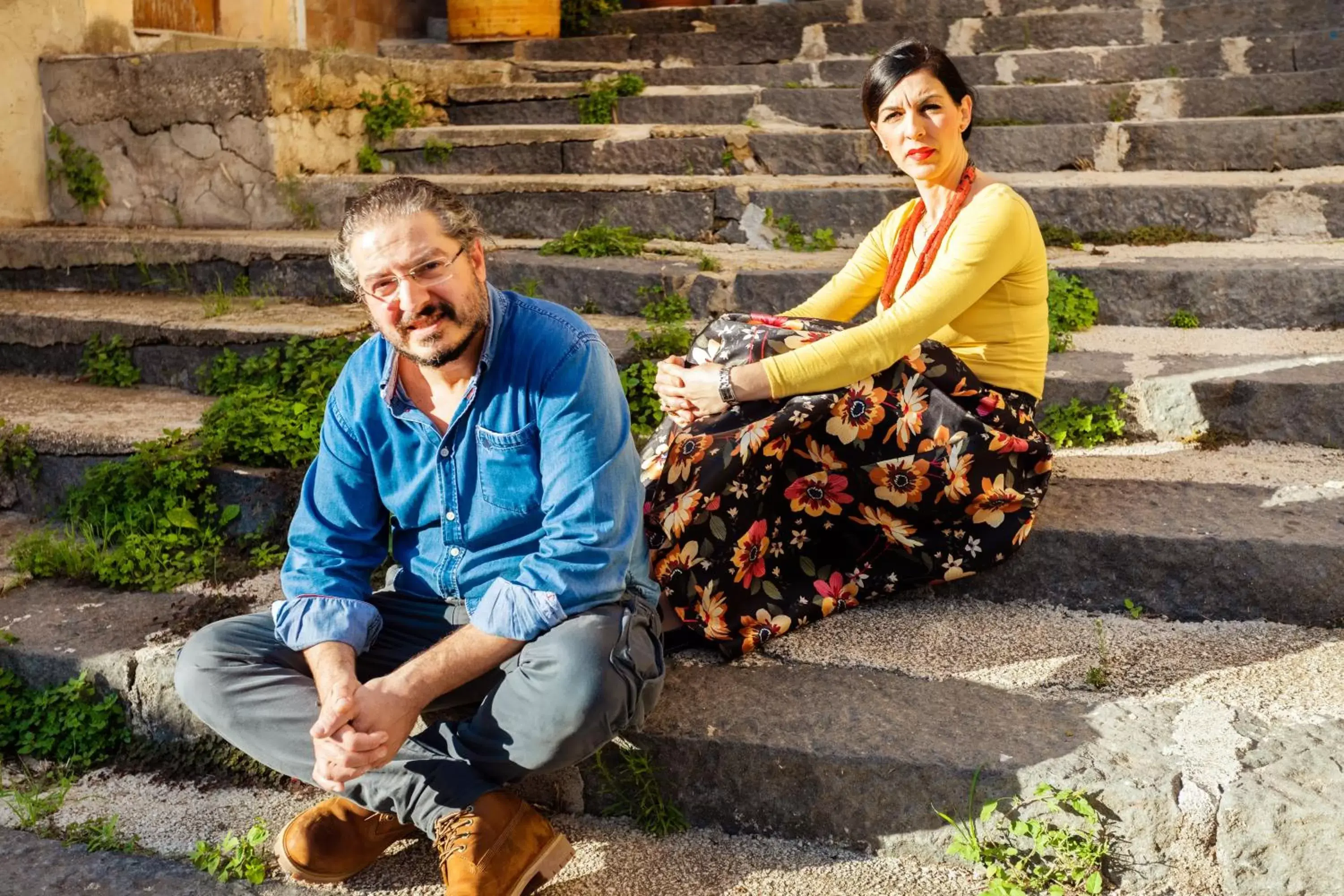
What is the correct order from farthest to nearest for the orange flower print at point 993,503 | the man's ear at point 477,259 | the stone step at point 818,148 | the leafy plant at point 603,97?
the leafy plant at point 603,97
the stone step at point 818,148
the orange flower print at point 993,503
the man's ear at point 477,259

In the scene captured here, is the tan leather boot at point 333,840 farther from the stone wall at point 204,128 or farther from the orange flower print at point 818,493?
the stone wall at point 204,128

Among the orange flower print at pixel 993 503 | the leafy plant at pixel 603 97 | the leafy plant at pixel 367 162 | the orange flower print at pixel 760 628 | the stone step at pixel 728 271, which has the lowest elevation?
the orange flower print at pixel 760 628

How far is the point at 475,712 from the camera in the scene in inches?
87.2

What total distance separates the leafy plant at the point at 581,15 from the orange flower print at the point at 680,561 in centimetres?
539

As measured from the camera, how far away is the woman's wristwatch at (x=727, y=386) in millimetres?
2426

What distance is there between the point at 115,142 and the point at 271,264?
1.24 metres

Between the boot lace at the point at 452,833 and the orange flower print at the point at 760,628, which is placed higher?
the orange flower print at the point at 760,628

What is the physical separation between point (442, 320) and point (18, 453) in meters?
2.10

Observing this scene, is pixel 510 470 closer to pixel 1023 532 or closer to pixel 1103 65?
pixel 1023 532

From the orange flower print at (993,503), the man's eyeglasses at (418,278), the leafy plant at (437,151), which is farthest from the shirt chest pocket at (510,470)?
the leafy plant at (437,151)

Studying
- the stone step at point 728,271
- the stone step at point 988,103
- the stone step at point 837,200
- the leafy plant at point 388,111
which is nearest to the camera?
the stone step at point 728,271

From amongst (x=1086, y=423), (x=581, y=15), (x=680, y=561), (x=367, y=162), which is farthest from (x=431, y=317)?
(x=581, y=15)

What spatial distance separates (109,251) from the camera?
4812mm

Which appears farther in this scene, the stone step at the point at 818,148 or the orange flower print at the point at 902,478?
the stone step at the point at 818,148
